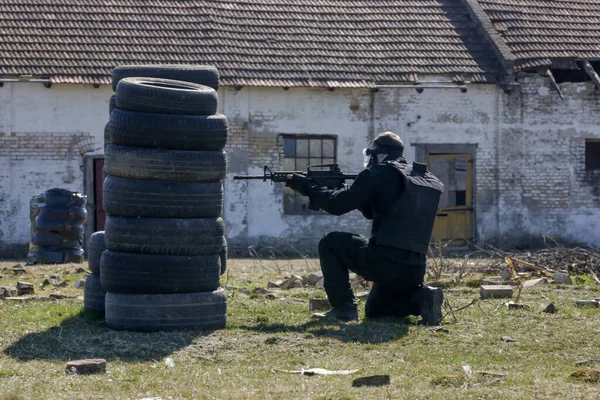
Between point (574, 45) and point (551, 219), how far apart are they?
343cm

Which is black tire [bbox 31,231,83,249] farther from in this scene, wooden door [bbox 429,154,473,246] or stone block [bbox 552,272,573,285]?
stone block [bbox 552,272,573,285]

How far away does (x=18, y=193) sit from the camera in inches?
717

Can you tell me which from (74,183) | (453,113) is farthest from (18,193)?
(453,113)

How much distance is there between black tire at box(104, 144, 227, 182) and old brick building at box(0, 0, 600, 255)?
10.1 metres

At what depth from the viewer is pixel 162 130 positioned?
7887 millimetres

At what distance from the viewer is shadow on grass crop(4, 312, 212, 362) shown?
277 inches

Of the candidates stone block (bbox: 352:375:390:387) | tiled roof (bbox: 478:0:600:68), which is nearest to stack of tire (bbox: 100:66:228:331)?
stone block (bbox: 352:375:390:387)

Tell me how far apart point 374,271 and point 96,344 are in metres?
2.38

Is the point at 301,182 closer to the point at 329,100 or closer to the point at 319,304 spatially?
the point at 319,304

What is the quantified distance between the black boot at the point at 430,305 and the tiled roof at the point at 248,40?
10585 mm

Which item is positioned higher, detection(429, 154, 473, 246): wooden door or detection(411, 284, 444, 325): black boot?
detection(429, 154, 473, 246): wooden door

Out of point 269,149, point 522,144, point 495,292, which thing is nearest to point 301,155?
point 269,149

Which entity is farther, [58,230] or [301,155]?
[301,155]

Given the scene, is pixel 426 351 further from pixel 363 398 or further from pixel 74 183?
pixel 74 183
